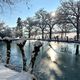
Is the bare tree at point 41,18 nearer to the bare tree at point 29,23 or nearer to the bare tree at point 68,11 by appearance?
the bare tree at point 29,23

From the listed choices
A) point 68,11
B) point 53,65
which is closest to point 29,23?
point 68,11

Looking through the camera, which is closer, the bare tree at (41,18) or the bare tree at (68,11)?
the bare tree at (68,11)

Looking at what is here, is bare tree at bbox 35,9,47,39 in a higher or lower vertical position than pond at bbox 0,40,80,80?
higher

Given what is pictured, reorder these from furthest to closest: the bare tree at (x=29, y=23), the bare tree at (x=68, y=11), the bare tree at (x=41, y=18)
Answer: the bare tree at (x=29, y=23)
the bare tree at (x=41, y=18)
the bare tree at (x=68, y=11)

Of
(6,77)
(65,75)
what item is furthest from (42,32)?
(6,77)

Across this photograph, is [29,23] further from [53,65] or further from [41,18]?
[53,65]

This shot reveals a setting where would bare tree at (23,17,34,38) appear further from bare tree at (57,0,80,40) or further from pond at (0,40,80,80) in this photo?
pond at (0,40,80,80)

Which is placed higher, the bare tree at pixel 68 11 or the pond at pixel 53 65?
the bare tree at pixel 68 11

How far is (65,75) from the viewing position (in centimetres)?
1323

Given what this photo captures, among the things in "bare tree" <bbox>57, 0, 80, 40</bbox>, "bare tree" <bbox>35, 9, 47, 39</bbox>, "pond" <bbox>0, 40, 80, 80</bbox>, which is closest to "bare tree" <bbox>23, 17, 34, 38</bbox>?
"bare tree" <bbox>35, 9, 47, 39</bbox>

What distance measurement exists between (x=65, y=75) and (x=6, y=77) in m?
7.25

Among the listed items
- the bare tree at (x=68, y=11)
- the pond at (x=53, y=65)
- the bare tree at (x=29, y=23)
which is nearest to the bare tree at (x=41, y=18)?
the bare tree at (x=29, y=23)

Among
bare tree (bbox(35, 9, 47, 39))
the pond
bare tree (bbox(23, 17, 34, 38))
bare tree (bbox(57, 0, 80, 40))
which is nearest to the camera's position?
the pond

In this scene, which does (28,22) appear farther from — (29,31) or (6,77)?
(6,77)
